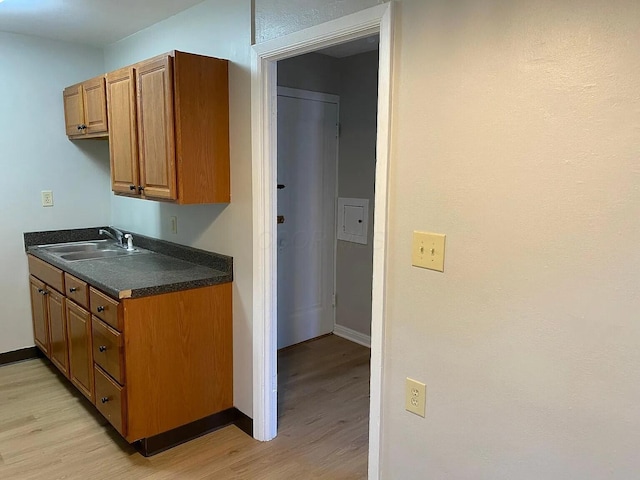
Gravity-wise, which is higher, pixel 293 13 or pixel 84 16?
pixel 84 16

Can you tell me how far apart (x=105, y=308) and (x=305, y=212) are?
1858 mm

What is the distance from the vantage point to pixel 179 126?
7.68 feet

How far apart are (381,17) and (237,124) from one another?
3.38 feet

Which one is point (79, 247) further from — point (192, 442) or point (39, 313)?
point (192, 442)

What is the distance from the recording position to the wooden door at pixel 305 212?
369 centimetres

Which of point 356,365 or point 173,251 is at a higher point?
point 173,251

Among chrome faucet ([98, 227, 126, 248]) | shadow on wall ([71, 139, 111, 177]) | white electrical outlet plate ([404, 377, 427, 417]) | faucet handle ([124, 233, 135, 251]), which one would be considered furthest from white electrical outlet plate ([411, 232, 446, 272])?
shadow on wall ([71, 139, 111, 177])

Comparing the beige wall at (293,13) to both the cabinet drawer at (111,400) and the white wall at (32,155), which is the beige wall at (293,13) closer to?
the cabinet drawer at (111,400)

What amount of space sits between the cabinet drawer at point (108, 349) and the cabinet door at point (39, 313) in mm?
939

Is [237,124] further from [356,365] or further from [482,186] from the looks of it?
[356,365]

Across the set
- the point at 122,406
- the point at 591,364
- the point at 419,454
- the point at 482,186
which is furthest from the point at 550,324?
the point at 122,406

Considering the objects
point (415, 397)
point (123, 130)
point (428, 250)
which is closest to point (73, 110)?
point (123, 130)

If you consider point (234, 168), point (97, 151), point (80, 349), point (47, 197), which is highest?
point (97, 151)

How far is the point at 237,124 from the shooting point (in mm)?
2477
